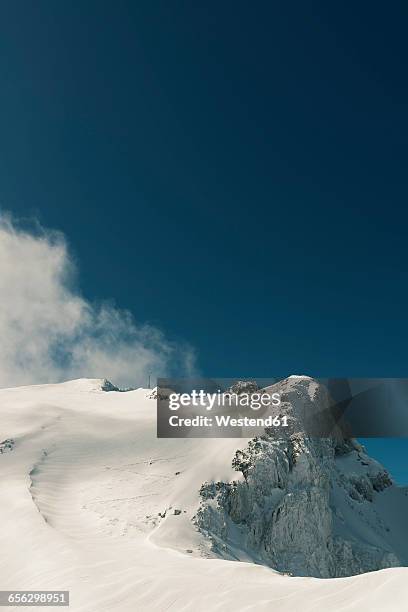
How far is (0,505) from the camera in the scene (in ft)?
85.6

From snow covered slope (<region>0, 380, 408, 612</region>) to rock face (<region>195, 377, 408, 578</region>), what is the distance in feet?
3.61

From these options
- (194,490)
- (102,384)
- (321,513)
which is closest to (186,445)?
(194,490)

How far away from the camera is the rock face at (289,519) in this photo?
3453 cm

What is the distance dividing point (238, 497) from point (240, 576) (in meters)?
25.4

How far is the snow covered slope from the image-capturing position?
1070cm

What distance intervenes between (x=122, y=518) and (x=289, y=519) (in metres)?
14.9

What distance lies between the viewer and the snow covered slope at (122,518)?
1070 centimetres

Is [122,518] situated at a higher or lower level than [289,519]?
lower

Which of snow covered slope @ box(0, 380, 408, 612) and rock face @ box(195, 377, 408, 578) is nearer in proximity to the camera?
snow covered slope @ box(0, 380, 408, 612)

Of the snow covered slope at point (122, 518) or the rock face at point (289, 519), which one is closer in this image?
the snow covered slope at point (122, 518)

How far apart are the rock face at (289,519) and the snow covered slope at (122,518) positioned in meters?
1.10

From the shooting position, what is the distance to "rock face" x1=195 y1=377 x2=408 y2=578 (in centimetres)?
3453

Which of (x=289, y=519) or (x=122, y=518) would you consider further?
(x=289, y=519)

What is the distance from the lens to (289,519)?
37.9m
